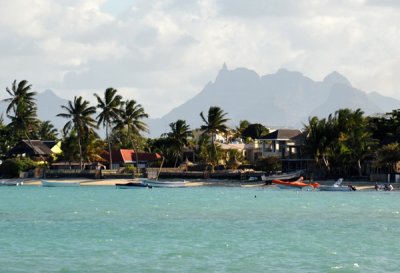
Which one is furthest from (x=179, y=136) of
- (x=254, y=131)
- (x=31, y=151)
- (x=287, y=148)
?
(x=254, y=131)

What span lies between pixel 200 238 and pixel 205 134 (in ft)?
294

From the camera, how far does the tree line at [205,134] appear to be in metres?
114

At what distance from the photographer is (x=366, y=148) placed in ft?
373

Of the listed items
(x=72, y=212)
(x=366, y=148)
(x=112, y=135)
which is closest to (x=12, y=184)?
(x=112, y=135)

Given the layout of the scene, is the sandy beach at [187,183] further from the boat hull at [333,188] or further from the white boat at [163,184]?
the boat hull at [333,188]

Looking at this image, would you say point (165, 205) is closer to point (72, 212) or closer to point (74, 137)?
point (72, 212)

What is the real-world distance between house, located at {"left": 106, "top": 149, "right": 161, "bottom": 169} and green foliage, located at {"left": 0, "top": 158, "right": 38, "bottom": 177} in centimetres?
1379

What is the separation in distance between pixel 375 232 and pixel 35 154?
9696 centimetres

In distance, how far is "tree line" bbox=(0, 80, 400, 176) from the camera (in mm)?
113562

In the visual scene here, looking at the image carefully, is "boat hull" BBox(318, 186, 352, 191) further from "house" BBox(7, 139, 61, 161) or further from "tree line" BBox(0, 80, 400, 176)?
"house" BBox(7, 139, 61, 161)

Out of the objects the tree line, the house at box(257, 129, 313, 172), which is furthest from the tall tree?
the house at box(257, 129, 313, 172)

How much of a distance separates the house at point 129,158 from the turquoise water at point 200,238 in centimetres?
6484

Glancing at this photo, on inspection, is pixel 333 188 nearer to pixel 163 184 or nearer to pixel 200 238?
pixel 163 184

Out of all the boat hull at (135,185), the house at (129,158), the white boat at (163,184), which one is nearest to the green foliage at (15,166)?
the house at (129,158)
